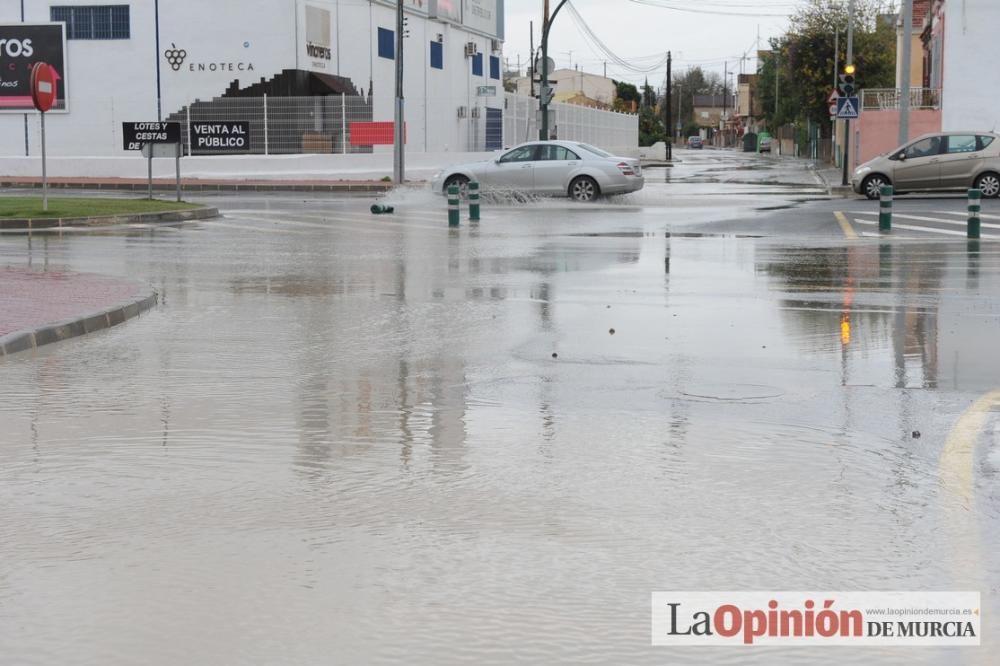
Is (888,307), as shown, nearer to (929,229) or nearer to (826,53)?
(929,229)

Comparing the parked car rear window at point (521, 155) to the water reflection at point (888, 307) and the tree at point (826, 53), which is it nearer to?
the water reflection at point (888, 307)

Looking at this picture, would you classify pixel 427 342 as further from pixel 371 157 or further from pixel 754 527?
pixel 371 157

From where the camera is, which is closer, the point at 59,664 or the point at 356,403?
the point at 59,664

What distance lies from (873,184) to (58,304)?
25034mm

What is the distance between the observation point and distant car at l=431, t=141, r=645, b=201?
33062 millimetres

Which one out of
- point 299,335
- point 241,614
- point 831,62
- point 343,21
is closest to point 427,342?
point 299,335

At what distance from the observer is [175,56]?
47.6 meters

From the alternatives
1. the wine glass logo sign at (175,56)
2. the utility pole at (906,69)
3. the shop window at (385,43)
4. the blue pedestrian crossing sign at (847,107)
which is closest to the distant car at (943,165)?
the utility pole at (906,69)

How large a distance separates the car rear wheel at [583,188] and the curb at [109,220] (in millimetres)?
8259

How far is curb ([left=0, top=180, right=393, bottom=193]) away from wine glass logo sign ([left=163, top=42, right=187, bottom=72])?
16.6 ft

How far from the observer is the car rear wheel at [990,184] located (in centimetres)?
3306

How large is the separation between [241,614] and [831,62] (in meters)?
71.0

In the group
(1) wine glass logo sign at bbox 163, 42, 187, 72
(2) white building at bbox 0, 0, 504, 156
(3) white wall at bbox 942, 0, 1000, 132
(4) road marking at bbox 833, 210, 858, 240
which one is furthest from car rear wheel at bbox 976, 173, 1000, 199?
(1) wine glass logo sign at bbox 163, 42, 187, 72

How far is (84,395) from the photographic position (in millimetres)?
9102
